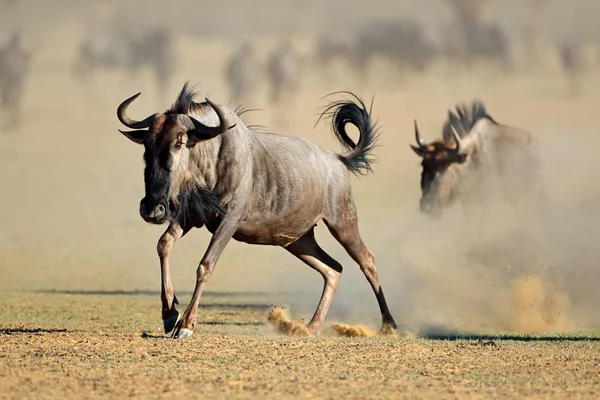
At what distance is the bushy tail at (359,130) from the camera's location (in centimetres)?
1584

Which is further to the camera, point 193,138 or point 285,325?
point 285,325

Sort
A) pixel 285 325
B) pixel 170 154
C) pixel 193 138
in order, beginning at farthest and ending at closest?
pixel 285 325, pixel 193 138, pixel 170 154

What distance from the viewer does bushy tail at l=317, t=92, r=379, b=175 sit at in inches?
623

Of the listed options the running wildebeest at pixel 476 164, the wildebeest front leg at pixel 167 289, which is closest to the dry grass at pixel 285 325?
the wildebeest front leg at pixel 167 289

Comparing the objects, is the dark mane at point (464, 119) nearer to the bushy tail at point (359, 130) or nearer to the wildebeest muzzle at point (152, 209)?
the bushy tail at point (359, 130)

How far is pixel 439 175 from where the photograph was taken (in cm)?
2583

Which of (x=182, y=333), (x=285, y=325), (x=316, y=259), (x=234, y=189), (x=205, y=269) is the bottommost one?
(x=182, y=333)

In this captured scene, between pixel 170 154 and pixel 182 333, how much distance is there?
5.37ft

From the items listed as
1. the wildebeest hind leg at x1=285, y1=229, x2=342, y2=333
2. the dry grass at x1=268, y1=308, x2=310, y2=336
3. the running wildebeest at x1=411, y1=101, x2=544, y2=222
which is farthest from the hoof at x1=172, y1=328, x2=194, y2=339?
the running wildebeest at x1=411, y1=101, x2=544, y2=222

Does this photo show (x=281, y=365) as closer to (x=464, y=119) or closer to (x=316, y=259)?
(x=316, y=259)

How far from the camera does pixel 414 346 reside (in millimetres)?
12500

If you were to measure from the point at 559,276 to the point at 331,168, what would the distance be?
14.9 feet

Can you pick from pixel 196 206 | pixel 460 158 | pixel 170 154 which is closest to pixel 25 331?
pixel 196 206

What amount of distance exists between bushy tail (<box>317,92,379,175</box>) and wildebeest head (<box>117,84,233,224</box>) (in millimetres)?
2695
